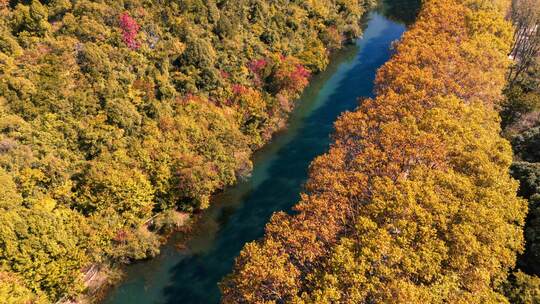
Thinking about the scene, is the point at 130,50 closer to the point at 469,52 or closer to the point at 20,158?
the point at 20,158

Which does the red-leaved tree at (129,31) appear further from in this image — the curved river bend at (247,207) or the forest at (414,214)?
the forest at (414,214)

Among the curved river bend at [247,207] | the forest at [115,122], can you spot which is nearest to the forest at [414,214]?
the curved river bend at [247,207]

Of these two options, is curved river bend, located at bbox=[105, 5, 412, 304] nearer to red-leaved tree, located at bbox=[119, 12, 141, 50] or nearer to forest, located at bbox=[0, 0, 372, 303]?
forest, located at bbox=[0, 0, 372, 303]

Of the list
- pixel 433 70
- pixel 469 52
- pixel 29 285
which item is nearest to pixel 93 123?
pixel 29 285

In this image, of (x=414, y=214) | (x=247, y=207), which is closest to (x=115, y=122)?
(x=247, y=207)

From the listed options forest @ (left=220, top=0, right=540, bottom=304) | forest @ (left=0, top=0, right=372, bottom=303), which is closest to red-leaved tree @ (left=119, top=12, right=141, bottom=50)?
forest @ (left=0, top=0, right=372, bottom=303)

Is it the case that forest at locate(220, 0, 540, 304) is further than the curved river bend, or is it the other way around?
the curved river bend
